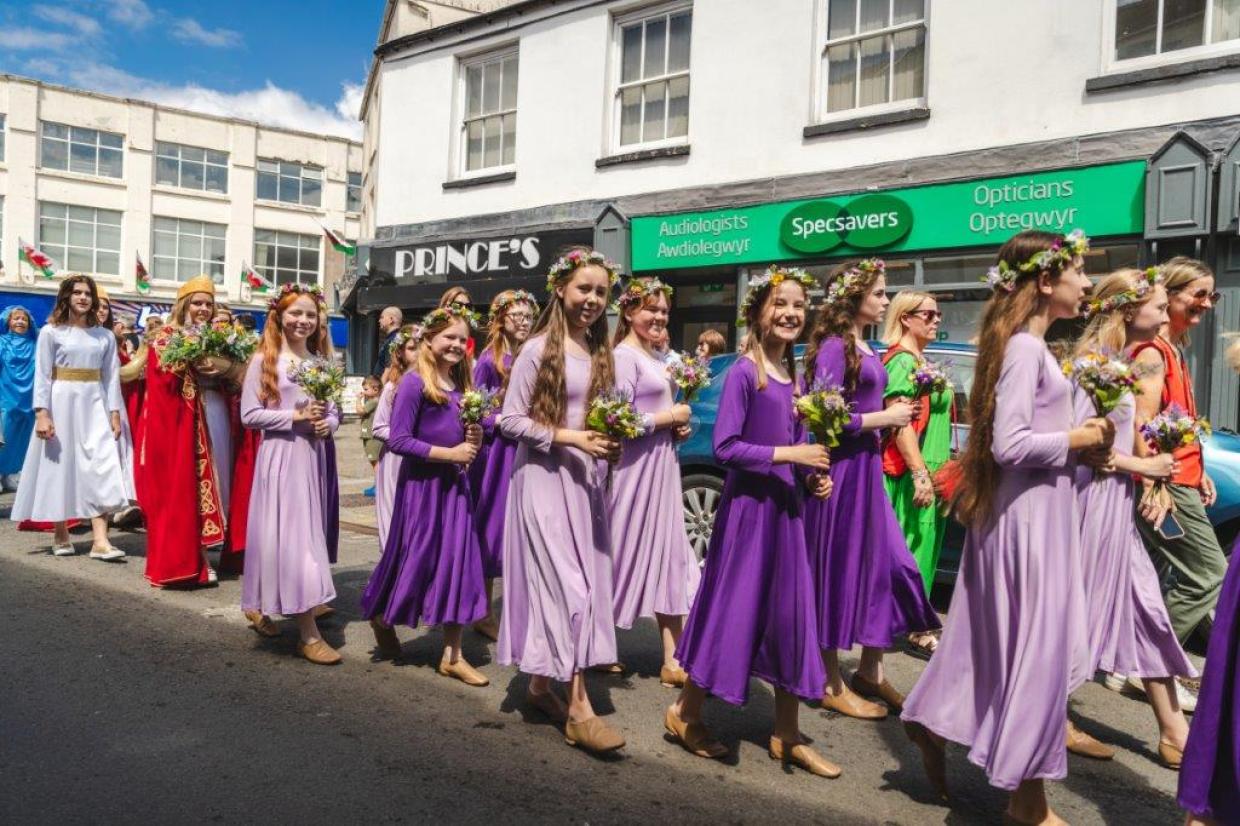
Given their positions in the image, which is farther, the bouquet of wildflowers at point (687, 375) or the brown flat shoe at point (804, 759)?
the bouquet of wildflowers at point (687, 375)

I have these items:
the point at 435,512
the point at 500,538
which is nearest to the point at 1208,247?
the point at 500,538

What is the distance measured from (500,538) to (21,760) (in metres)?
2.85

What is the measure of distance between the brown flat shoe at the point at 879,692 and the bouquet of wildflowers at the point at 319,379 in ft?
9.88

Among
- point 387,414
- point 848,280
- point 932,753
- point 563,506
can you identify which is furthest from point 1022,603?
point 387,414

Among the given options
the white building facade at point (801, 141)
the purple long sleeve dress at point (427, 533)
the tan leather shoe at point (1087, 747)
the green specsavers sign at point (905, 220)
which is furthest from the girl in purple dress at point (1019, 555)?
the green specsavers sign at point (905, 220)

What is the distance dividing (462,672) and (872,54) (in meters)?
9.05

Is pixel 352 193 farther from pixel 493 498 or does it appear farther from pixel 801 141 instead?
pixel 493 498

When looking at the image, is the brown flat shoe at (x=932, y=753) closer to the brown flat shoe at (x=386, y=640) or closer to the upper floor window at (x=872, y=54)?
the brown flat shoe at (x=386, y=640)

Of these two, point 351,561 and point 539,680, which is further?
point 351,561

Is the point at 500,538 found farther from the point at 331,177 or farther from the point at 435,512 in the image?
the point at 331,177

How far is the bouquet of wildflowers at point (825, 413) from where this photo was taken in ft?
12.8

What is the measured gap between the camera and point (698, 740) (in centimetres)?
398

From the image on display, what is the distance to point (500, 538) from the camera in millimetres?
6109

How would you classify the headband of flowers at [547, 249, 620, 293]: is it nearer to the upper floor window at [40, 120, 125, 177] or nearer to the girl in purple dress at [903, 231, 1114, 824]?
the girl in purple dress at [903, 231, 1114, 824]
